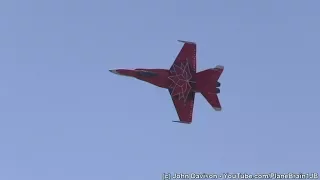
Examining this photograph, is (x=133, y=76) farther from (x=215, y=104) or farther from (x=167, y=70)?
(x=215, y=104)

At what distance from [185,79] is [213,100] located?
8.31 m

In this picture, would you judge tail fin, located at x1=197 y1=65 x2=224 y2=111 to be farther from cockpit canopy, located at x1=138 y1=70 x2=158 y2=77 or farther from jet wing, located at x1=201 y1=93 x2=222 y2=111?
cockpit canopy, located at x1=138 y1=70 x2=158 y2=77

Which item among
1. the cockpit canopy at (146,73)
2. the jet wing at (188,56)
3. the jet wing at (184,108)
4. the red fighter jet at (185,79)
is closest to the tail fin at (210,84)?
the red fighter jet at (185,79)

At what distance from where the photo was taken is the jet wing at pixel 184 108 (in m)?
138

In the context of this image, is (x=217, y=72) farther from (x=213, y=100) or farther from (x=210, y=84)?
(x=213, y=100)

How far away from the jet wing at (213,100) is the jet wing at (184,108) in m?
4.00

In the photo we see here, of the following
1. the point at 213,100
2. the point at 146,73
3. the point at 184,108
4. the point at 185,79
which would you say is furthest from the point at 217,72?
the point at 146,73

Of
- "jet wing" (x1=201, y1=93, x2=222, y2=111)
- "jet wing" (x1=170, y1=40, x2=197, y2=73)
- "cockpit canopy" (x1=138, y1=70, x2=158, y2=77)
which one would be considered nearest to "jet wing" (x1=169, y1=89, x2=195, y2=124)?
"jet wing" (x1=201, y1=93, x2=222, y2=111)

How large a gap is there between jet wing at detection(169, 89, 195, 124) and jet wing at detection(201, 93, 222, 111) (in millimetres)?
4002

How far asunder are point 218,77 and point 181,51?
439 inches

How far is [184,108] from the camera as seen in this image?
139 metres

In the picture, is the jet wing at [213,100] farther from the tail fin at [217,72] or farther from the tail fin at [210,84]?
the tail fin at [217,72]

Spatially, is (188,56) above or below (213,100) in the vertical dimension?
above

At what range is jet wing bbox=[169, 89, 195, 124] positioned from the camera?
138m
